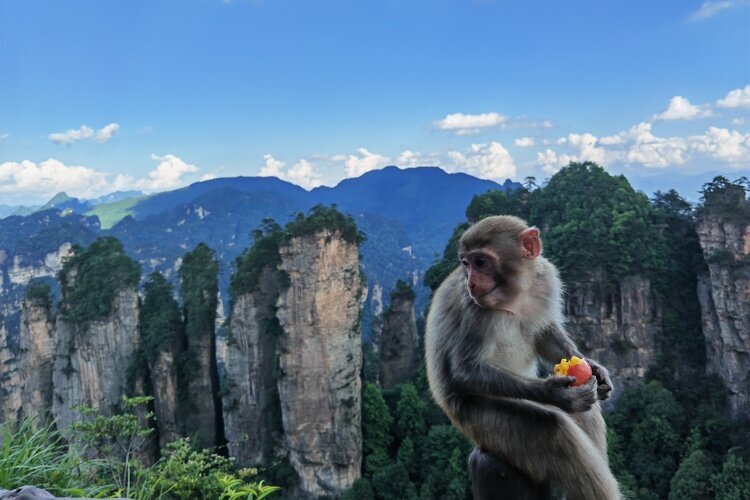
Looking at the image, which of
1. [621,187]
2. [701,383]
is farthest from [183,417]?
[621,187]

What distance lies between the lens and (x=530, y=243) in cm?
225

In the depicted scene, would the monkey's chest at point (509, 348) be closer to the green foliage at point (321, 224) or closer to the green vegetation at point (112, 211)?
the green foliage at point (321, 224)

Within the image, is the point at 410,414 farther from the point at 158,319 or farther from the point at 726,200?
the point at 726,200

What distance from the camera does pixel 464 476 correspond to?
51.6ft

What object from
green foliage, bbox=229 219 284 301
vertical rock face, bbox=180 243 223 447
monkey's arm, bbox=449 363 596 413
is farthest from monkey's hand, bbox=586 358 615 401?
vertical rock face, bbox=180 243 223 447

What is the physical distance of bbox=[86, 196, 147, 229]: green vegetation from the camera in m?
102

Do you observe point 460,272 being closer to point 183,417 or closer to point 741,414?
point 741,414

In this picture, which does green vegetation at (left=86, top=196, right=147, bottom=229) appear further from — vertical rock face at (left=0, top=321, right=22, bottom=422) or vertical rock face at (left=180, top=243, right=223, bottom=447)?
vertical rock face at (left=180, top=243, right=223, bottom=447)

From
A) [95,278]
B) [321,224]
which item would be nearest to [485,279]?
[321,224]

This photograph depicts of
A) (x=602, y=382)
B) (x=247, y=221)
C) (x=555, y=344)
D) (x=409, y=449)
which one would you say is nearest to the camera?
(x=602, y=382)

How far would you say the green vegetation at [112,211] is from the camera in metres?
102

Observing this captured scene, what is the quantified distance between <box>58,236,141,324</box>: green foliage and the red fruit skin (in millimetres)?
22585

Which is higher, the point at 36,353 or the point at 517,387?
the point at 517,387

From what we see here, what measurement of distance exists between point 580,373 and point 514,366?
1.35 feet
